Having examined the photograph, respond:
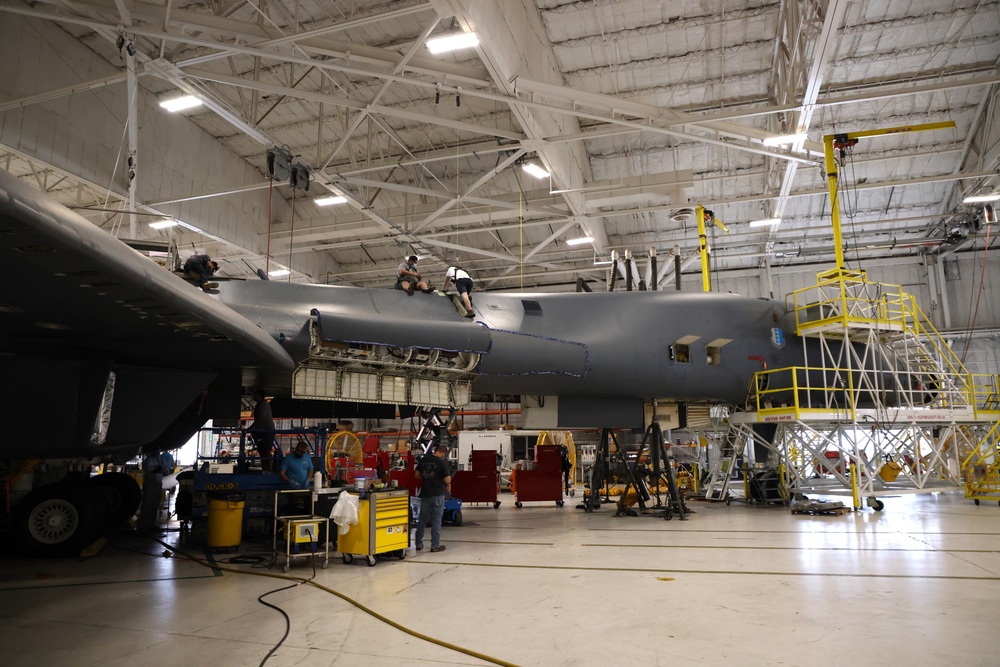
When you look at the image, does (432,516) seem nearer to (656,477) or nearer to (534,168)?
(656,477)

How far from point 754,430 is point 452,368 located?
9.20 meters

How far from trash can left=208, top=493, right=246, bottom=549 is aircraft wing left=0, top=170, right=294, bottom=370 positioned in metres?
3.00

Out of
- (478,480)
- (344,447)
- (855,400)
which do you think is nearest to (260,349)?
(478,480)

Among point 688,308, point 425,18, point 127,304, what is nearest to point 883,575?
point 688,308

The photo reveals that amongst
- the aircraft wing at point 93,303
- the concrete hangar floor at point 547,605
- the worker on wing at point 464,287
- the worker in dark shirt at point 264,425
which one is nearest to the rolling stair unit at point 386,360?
the worker on wing at point 464,287

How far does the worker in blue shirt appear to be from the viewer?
433 inches

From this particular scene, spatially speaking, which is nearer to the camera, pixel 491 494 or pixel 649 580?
pixel 649 580

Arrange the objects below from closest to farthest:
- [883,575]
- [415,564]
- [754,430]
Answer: [883,575], [415,564], [754,430]

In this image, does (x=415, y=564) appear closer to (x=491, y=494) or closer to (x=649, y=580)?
(x=649, y=580)

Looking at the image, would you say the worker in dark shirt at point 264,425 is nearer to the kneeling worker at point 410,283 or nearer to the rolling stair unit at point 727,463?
the kneeling worker at point 410,283

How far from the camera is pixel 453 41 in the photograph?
1314 centimetres

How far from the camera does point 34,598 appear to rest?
7.32m

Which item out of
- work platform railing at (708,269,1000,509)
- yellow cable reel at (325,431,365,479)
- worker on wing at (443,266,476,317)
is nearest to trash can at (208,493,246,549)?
worker on wing at (443,266,476,317)

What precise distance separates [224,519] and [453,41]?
10126 mm
